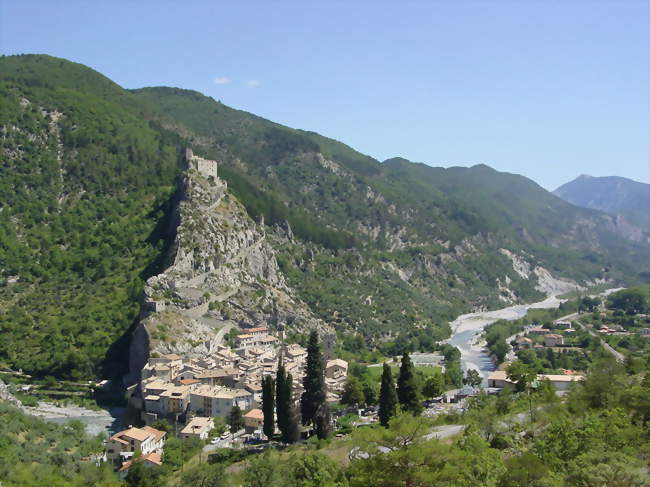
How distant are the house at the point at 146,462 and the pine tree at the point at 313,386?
1200 centimetres

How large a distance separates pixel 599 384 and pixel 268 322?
164 feet

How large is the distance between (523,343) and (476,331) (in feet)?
81.7

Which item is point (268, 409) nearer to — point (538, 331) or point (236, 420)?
point (236, 420)

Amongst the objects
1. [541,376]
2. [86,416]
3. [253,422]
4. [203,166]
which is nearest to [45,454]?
[86,416]

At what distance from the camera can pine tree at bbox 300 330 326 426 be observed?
50.8 metres

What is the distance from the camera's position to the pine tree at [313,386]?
50812 mm

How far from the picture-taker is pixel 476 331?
403 ft

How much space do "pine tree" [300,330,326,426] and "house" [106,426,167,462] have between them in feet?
40.1

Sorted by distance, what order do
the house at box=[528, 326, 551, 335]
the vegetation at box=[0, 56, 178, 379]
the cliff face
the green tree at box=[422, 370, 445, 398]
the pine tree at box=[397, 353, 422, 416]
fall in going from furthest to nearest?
1. the house at box=[528, 326, 551, 335]
2. the vegetation at box=[0, 56, 178, 379]
3. the cliff face
4. the green tree at box=[422, 370, 445, 398]
5. the pine tree at box=[397, 353, 422, 416]

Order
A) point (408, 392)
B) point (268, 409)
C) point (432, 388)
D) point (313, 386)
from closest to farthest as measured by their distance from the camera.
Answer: point (268, 409)
point (313, 386)
point (408, 392)
point (432, 388)

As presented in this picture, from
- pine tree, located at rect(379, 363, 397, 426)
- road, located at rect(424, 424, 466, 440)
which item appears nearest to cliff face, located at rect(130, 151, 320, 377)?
pine tree, located at rect(379, 363, 397, 426)

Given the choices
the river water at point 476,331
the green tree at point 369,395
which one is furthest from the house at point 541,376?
the green tree at point 369,395

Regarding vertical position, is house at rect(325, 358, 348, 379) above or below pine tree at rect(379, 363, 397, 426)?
below

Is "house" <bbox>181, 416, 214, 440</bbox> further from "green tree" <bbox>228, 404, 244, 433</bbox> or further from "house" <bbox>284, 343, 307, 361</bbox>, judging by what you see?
"house" <bbox>284, 343, 307, 361</bbox>
